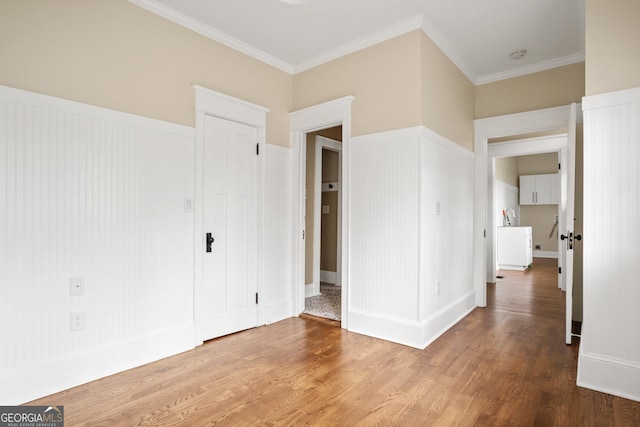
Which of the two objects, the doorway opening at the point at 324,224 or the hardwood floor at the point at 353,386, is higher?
the doorway opening at the point at 324,224

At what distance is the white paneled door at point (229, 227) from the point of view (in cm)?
327

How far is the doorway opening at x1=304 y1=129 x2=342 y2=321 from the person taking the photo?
478cm

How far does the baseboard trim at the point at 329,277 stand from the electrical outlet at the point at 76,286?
3.91 meters

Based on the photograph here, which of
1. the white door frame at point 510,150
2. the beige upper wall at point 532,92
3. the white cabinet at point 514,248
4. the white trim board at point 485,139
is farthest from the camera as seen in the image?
the white cabinet at point 514,248

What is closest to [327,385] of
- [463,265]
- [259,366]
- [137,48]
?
[259,366]

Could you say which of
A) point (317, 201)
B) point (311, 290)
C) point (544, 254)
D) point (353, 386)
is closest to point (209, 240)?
point (353, 386)

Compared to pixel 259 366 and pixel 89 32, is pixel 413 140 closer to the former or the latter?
pixel 259 366

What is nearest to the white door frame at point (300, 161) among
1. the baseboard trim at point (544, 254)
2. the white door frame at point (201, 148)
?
the white door frame at point (201, 148)

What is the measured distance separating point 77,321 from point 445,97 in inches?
151

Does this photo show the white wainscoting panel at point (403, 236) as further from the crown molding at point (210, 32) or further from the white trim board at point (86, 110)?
the white trim board at point (86, 110)

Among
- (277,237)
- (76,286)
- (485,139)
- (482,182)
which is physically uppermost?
(485,139)

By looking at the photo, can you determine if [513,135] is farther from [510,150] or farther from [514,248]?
[514,248]

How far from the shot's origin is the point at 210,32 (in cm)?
328

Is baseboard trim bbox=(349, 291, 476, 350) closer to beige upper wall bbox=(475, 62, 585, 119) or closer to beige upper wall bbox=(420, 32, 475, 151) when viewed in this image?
beige upper wall bbox=(420, 32, 475, 151)
